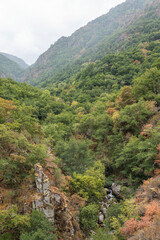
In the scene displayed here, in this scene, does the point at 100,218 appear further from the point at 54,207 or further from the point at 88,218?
the point at 54,207

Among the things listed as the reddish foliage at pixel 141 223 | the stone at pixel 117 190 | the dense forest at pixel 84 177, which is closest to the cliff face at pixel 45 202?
the dense forest at pixel 84 177

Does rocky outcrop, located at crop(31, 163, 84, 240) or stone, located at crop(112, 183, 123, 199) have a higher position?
rocky outcrop, located at crop(31, 163, 84, 240)

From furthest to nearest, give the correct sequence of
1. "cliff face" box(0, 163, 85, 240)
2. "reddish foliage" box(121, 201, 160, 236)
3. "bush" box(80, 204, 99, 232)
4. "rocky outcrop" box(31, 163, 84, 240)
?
1. "bush" box(80, 204, 99, 232)
2. "rocky outcrop" box(31, 163, 84, 240)
3. "cliff face" box(0, 163, 85, 240)
4. "reddish foliage" box(121, 201, 160, 236)

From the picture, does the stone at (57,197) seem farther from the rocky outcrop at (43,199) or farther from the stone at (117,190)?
the stone at (117,190)

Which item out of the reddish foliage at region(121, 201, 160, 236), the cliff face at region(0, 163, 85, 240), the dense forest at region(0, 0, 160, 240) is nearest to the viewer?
the reddish foliage at region(121, 201, 160, 236)

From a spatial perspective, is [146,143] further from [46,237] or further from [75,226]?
[46,237]

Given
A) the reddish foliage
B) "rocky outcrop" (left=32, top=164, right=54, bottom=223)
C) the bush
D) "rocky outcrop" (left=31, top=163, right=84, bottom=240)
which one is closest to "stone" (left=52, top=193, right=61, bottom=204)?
"rocky outcrop" (left=31, top=163, right=84, bottom=240)

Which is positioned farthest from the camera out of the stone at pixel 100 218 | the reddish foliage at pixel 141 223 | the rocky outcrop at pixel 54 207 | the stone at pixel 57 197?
the stone at pixel 100 218

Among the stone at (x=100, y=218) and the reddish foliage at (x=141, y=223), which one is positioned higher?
the reddish foliage at (x=141, y=223)

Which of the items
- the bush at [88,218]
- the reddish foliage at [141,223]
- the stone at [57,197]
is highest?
the stone at [57,197]

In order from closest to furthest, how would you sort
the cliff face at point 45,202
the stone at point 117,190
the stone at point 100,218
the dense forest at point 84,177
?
1. the dense forest at point 84,177
2. the cliff face at point 45,202
3. the stone at point 100,218
4. the stone at point 117,190

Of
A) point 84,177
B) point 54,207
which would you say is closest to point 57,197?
point 54,207

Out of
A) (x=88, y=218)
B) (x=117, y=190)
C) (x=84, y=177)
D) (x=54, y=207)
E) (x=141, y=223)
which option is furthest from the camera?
(x=117, y=190)

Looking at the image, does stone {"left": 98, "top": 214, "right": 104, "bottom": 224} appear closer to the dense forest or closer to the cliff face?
the dense forest
